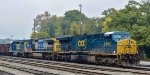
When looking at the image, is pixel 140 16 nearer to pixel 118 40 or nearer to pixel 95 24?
pixel 118 40

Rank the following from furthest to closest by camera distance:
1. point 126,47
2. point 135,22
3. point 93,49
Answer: point 135,22, point 93,49, point 126,47

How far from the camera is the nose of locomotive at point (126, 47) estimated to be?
95.0ft

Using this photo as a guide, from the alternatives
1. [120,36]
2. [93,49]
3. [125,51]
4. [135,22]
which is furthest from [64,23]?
[125,51]

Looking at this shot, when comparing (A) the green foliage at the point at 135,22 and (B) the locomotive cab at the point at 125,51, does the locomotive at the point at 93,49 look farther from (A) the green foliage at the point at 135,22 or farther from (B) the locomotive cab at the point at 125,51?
(A) the green foliage at the point at 135,22

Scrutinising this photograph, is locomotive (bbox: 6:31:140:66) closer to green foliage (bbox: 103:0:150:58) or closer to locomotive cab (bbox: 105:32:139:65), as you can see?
locomotive cab (bbox: 105:32:139:65)

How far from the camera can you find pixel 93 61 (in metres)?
32.4

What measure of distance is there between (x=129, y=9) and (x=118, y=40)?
58.4 feet

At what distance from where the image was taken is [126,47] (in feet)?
95.7

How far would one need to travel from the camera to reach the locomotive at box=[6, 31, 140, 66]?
29.2 metres

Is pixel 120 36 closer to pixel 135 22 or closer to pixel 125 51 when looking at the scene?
pixel 125 51

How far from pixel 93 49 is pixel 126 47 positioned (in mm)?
4640

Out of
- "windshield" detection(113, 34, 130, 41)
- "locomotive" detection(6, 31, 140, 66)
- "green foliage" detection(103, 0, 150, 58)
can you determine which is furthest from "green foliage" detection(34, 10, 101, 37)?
"windshield" detection(113, 34, 130, 41)

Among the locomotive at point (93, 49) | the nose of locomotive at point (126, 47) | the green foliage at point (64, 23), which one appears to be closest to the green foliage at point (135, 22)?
the locomotive at point (93, 49)

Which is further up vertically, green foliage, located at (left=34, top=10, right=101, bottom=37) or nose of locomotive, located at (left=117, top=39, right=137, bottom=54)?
green foliage, located at (left=34, top=10, right=101, bottom=37)
